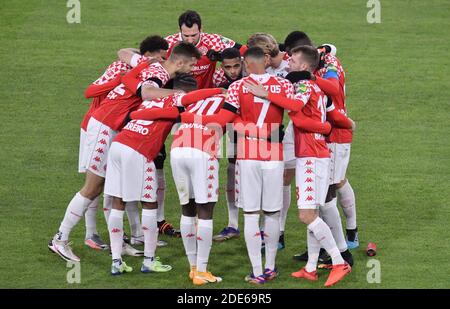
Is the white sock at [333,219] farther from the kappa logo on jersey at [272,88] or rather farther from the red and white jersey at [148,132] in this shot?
the red and white jersey at [148,132]

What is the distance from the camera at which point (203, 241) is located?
37.1 ft

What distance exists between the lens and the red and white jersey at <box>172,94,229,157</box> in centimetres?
1128

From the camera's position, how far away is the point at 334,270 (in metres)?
11.5

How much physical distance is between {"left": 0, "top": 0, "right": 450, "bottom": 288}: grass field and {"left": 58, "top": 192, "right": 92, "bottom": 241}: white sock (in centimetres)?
31

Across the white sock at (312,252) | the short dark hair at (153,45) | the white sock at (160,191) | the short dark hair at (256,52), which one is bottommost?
the white sock at (312,252)

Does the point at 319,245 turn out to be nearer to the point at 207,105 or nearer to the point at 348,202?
the point at 348,202

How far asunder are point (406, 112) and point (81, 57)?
20.1ft

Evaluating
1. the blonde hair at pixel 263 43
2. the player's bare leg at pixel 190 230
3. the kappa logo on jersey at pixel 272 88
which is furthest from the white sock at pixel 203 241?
the blonde hair at pixel 263 43

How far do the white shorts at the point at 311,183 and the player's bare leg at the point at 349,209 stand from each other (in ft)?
3.70

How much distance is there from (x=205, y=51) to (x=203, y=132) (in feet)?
7.22

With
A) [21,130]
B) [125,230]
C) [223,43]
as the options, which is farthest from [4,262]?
[21,130]

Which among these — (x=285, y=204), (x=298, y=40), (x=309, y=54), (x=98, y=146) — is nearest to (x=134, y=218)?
(x=98, y=146)

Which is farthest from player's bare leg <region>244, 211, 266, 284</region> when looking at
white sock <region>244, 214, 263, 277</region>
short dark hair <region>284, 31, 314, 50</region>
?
short dark hair <region>284, 31, 314, 50</region>

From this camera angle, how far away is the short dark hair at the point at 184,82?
11750mm
